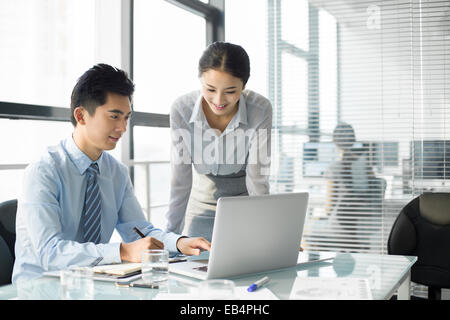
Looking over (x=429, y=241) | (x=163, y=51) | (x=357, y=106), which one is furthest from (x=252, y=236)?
(x=357, y=106)

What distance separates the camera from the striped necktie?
1690 mm

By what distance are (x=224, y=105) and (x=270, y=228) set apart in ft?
2.61

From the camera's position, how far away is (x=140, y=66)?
121 inches

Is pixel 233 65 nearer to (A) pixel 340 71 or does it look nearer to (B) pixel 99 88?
(B) pixel 99 88

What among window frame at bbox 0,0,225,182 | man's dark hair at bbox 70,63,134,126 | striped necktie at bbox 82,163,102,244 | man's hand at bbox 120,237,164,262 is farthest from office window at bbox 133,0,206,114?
man's hand at bbox 120,237,164,262

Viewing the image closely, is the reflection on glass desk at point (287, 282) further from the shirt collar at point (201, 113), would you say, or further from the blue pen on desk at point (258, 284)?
the shirt collar at point (201, 113)

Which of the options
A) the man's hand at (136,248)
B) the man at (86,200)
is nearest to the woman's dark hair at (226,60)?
the man at (86,200)

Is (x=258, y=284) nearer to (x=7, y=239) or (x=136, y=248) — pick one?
(x=136, y=248)

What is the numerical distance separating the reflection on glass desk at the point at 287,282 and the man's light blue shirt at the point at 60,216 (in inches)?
5.8

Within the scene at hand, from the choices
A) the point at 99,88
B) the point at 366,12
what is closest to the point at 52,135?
the point at 99,88

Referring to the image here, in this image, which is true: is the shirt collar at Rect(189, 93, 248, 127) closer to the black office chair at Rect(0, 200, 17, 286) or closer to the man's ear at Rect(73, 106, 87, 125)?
the man's ear at Rect(73, 106, 87, 125)

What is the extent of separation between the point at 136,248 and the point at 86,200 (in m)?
0.31

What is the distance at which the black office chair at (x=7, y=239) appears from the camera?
1592mm

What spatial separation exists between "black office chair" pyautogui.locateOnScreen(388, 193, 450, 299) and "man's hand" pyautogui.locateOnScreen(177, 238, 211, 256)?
99 cm
